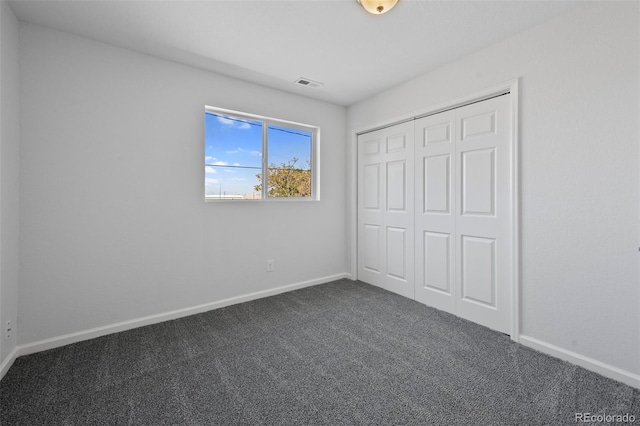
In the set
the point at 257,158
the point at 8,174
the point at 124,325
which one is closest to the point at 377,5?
the point at 257,158

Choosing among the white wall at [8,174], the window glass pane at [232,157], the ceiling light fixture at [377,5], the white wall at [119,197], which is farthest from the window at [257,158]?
the ceiling light fixture at [377,5]

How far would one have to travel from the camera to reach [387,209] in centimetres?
350

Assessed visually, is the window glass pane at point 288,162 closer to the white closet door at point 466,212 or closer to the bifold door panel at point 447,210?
the bifold door panel at point 447,210

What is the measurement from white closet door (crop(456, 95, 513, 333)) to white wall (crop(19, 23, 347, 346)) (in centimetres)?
208

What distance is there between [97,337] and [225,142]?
213cm

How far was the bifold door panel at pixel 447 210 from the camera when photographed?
8.00 ft

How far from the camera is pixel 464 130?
2.67 metres

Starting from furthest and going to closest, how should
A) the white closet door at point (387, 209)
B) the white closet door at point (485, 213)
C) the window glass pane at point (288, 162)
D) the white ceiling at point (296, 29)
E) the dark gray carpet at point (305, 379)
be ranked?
1. the window glass pane at point (288, 162)
2. the white closet door at point (387, 209)
3. the white closet door at point (485, 213)
4. the white ceiling at point (296, 29)
5. the dark gray carpet at point (305, 379)

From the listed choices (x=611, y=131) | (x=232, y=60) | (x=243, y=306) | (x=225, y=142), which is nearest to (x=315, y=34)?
(x=232, y=60)

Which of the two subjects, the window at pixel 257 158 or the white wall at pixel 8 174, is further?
the window at pixel 257 158

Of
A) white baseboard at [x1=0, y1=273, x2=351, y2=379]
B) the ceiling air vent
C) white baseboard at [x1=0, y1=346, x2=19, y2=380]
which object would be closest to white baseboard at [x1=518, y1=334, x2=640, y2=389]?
white baseboard at [x1=0, y1=273, x2=351, y2=379]

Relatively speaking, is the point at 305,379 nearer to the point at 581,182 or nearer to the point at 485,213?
the point at 485,213

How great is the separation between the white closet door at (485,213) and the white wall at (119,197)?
2082 millimetres

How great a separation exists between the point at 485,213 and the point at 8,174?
3.69 metres
